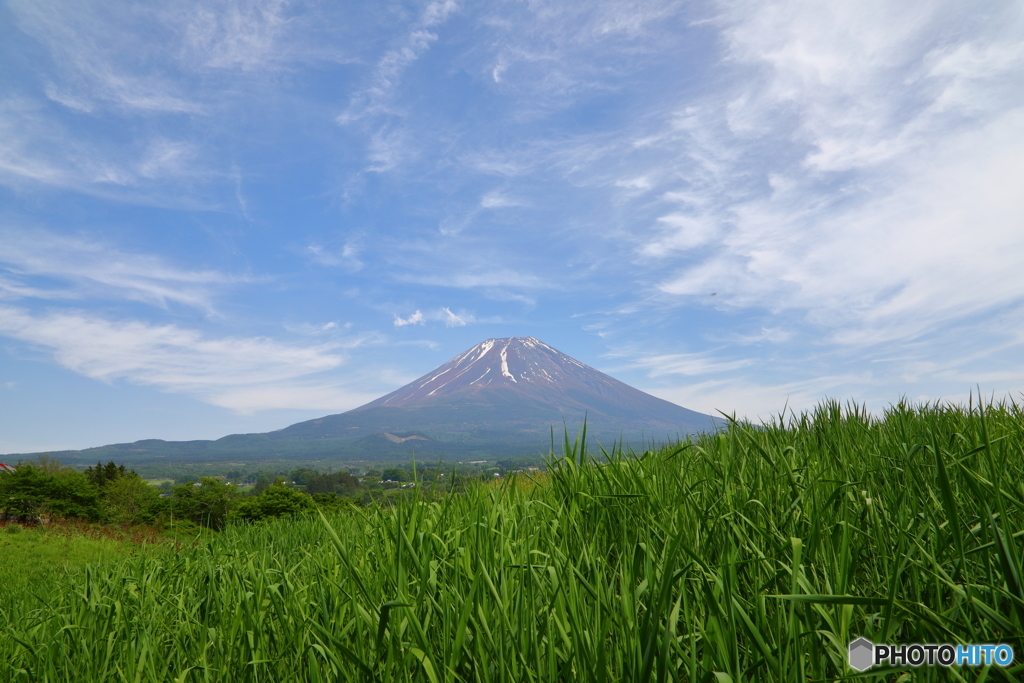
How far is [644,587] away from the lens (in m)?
1.87

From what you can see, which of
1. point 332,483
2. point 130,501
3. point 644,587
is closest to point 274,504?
point 130,501

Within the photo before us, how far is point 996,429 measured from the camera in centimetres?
402

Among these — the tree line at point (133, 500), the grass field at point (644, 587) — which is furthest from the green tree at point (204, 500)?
the grass field at point (644, 587)

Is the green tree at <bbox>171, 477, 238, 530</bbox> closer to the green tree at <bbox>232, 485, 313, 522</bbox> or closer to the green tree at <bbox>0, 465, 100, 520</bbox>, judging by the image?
the green tree at <bbox>232, 485, 313, 522</bbox>

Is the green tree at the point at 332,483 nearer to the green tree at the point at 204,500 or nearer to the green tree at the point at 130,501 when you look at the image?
the green tree at the point at 130,501

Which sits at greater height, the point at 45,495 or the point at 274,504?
the point at 45,495

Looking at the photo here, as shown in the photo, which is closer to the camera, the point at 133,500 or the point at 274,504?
the point at 274,504

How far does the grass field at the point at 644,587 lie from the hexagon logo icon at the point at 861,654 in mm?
86

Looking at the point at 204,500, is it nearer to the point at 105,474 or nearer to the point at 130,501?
the point at 130,501

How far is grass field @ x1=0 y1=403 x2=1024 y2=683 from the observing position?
5.17ft

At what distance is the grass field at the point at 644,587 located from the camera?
5.17 feet

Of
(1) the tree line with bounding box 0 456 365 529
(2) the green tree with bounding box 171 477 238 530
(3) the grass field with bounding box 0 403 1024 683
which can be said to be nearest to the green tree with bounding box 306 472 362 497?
(1) the tree line with bounding box 0 456 365 529

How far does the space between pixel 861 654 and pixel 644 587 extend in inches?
26.5

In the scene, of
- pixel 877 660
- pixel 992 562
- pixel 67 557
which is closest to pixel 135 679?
pixel 877 660
